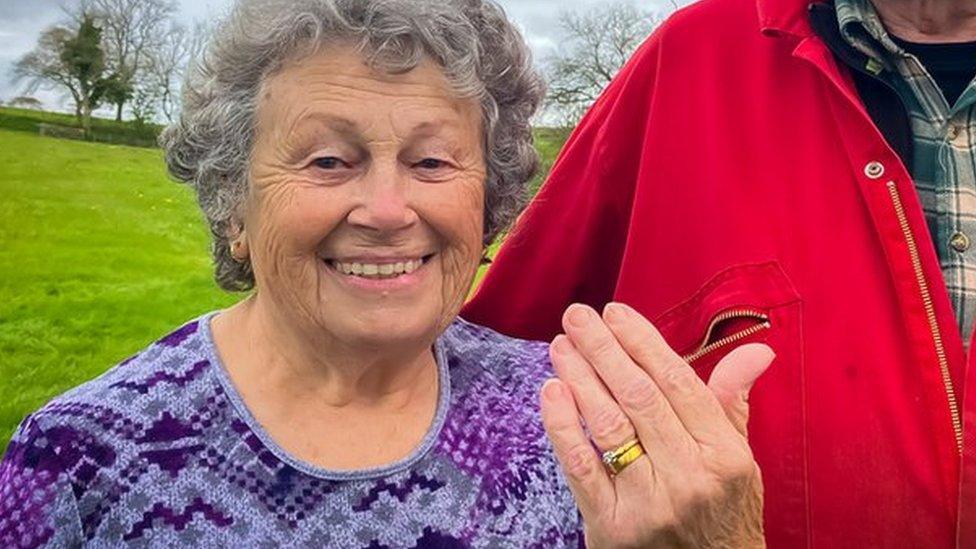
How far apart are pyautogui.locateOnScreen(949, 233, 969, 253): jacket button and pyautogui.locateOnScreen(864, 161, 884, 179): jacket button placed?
231mm

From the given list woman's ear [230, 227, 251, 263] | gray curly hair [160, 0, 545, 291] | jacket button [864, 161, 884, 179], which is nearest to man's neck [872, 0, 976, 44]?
jacket button [864, 161, 884, 179]

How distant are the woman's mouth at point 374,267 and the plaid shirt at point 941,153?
4.14 feet

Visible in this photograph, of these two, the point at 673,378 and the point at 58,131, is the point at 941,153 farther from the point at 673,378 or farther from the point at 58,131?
the point at 58,131

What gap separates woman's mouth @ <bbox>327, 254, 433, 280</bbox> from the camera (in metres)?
2.19

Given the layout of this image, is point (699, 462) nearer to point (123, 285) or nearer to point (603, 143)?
point (603, 143)

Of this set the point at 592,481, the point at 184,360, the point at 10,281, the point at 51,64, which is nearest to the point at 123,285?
the point at 10,281

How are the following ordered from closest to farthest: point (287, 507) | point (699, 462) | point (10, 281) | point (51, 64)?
point (699, 462) → point (287, 507) → point (10, 281) → point (51, 64)

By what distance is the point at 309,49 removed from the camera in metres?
2.14

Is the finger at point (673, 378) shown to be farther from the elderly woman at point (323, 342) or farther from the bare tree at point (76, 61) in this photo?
the bare tree at point (76, 61)

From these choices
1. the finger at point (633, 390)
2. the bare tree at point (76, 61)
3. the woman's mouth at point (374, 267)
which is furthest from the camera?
the bare tree at point (76, 61)

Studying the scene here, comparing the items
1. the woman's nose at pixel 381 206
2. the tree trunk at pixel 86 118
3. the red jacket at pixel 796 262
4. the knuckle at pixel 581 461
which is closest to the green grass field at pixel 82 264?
the tree trunk at pixel 86 118

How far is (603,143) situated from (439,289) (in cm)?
76

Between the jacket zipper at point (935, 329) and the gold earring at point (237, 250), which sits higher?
the jacket zipper at point (935, 329)

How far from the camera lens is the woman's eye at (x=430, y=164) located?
2.21 m
